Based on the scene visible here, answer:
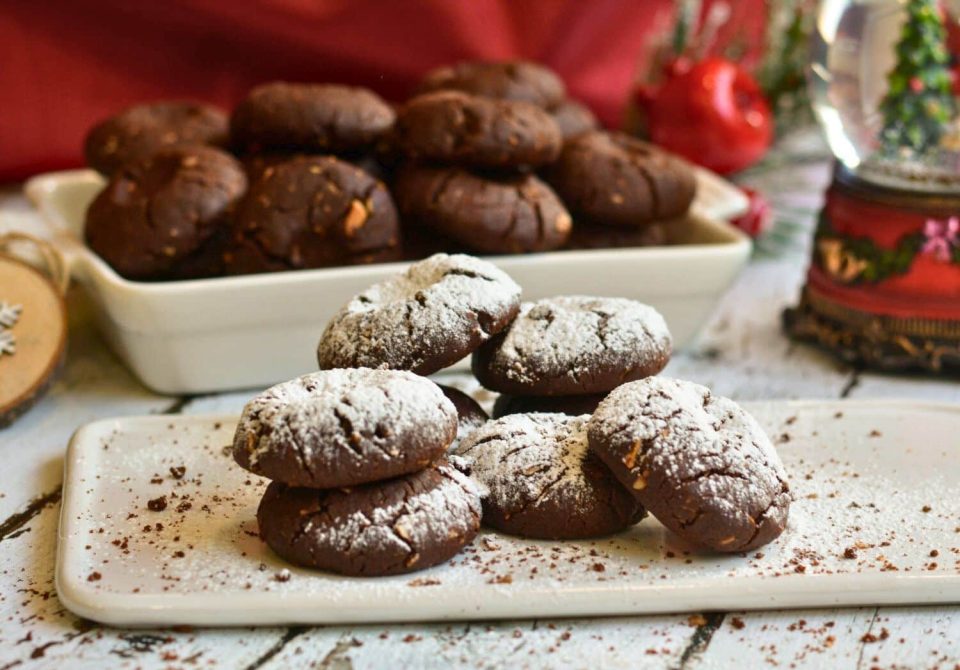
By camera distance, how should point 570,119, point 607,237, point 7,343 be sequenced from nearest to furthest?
point 7,343
point 607,237
point 570,119

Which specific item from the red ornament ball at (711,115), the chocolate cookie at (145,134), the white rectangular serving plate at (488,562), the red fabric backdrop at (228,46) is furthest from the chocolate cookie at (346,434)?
the red fabric backdrop at (228,46)

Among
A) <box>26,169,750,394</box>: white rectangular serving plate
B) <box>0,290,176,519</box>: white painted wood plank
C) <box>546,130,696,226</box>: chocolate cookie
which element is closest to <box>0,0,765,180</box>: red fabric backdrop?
<box>0,290,176,519</box>: white painted wood plank

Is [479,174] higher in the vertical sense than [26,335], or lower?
higher

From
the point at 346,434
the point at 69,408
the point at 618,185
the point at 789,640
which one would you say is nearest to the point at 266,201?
the point at 69,408

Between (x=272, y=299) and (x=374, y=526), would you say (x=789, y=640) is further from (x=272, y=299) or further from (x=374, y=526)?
(x=272, y=299)

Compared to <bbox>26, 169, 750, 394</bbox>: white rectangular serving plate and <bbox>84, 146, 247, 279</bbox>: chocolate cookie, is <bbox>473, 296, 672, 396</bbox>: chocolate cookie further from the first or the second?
<bbox>84, 146, 247, 279</bbox>: chocolate cookie
